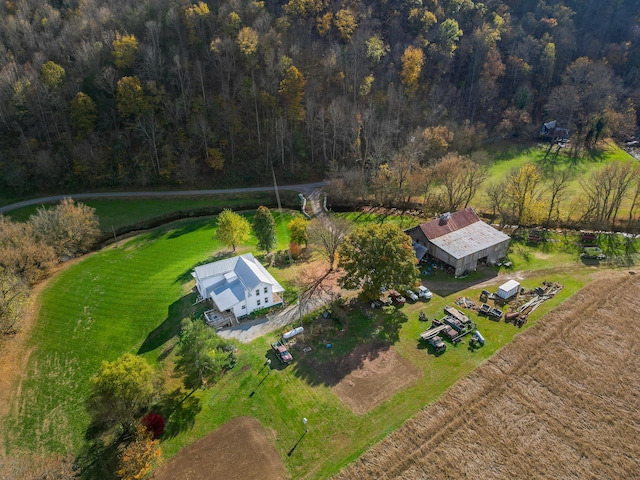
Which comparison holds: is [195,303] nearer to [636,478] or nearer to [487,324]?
[487,324]

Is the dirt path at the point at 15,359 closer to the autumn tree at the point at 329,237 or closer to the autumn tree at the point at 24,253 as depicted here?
the autumn tree at the point at 24,253

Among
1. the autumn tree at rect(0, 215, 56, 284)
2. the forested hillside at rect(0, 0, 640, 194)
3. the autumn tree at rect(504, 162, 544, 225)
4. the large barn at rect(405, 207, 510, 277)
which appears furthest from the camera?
the forested hillside at rect(0, 0, 640, 194)

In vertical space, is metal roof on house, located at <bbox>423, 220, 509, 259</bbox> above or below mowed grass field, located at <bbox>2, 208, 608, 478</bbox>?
above

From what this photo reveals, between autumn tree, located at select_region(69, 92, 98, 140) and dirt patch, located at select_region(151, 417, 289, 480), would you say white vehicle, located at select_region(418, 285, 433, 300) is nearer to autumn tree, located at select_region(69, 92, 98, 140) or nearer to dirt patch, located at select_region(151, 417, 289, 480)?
dirt patch, located at select_region(151, 417, 289, 480)

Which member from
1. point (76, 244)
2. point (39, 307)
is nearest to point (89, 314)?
point (39, 307)

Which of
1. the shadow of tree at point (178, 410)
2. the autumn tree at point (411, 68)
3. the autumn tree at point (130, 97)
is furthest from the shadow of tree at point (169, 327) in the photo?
the autumn tree at point (411, 68)

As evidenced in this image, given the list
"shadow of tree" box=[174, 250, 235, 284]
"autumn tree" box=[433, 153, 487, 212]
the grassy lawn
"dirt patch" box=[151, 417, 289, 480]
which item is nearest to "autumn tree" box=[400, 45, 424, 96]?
"autumn tree" box=[433, 153, 487, 212]

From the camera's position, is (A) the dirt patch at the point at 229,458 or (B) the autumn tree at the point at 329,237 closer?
(A) the dirt patch at the point at 229,458

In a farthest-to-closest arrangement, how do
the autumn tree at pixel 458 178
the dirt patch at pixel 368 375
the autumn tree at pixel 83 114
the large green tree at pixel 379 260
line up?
the autumn tree at pixel 83 114 < the autumn tree at pixel 458 178 < the large green tree at pixel 379 260 < the dirt patch at pixel 368 375
